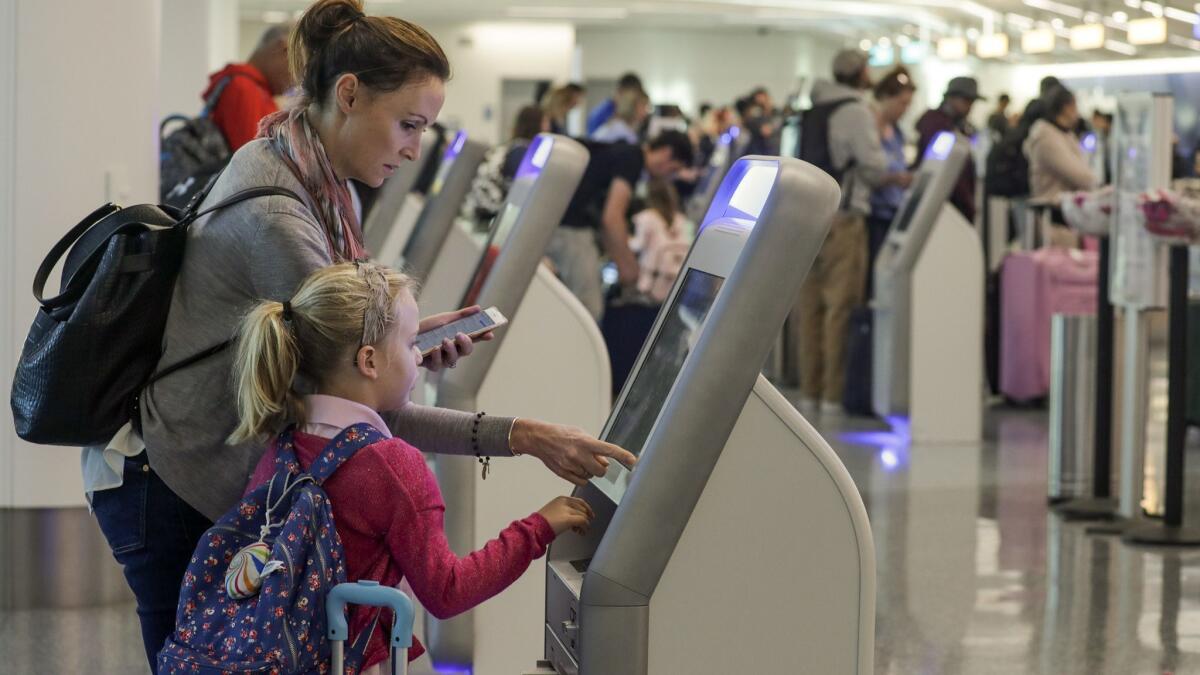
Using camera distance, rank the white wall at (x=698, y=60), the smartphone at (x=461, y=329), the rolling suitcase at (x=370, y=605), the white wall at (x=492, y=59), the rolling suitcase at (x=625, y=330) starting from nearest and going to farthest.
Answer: the rolling suitcase at (x=370, y=605), the smartphone at (x=461, y=329), the rolling suitcase at (x=625, y=330), the white wall at (x=492, y=59), the white wall at (x=698, y=60)

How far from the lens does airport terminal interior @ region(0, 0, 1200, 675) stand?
1.92 metres

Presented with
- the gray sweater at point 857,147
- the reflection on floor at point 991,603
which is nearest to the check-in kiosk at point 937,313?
the gray sweater at point 857,147

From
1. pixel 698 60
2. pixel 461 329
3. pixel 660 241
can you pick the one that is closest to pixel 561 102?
pixel 660 241

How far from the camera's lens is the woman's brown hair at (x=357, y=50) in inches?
82.4

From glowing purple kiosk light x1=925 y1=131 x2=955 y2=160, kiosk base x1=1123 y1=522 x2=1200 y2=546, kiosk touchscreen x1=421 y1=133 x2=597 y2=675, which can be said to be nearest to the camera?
kiosk touchscreen x1=421 y1=133 x2=597 y2=675

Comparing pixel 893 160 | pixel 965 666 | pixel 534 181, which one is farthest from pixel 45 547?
pixel 893 160

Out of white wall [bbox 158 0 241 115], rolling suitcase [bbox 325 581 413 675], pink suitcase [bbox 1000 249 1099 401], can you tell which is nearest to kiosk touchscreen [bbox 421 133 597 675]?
rolling suitcase [bbox 325 581 413 675]

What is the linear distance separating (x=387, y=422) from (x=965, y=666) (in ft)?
7.13

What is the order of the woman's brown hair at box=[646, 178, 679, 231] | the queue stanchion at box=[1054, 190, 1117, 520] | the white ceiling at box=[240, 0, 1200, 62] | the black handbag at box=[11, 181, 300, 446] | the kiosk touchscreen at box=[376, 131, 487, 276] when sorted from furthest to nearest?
the white ceiling at box=[240, 0, 1200, 62], the woman's brown hair at box=[646, 178, 679, 231], the queue stanchion at box=[1054, 190, 1117, 520], the kiosk touchscreen at box=[376, 131, 487, 276], the black handbag at box=[11, 181, 300, 446]

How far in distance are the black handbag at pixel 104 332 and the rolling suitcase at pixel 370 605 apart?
1.31ft

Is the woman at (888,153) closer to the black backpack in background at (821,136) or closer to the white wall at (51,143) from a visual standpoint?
the black backpack in background at (821,136)

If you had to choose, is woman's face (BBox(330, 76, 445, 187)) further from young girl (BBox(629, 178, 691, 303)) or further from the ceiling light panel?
the ceiling light panel

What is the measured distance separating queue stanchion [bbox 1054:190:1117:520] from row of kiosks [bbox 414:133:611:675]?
2844mm

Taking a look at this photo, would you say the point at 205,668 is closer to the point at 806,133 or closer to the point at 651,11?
the point at 806,133
